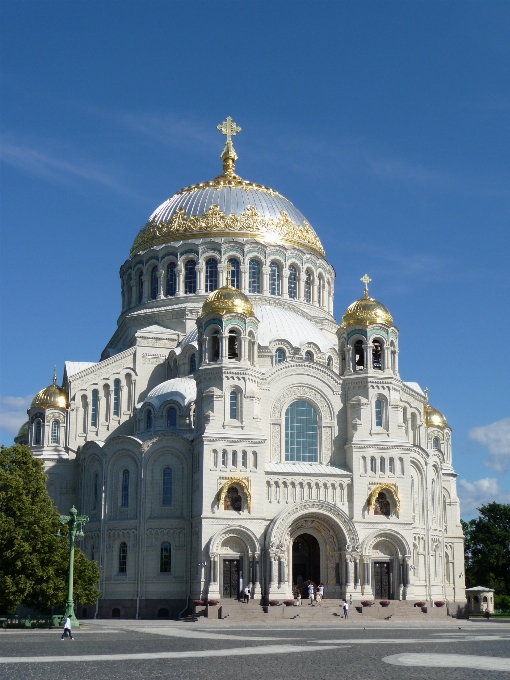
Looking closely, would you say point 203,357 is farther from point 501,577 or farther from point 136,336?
point 501,577

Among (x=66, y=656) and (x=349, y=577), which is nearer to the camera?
(x=66, y=656)

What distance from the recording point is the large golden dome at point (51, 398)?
5025 centimetres

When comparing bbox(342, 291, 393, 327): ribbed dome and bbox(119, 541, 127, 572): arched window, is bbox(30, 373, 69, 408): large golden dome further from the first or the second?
bbox(342, 291, 393, 327): ribbed dome

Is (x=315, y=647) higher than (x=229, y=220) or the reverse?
the reverse

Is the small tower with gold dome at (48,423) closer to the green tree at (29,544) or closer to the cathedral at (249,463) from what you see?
the cathedral at (249,463)

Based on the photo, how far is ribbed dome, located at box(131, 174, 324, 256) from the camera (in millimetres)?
56156

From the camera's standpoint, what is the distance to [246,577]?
138ft

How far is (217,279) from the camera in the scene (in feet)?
181

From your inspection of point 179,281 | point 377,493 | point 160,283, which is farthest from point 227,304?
point 160,283

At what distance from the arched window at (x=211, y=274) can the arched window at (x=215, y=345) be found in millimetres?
9692

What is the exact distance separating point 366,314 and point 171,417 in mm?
10673

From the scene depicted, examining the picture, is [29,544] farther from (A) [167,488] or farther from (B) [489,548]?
(B) [489,548]

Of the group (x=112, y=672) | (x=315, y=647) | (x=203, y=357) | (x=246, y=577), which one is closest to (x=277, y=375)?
(x=203, y=357)

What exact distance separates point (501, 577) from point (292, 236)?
97.7 ft
